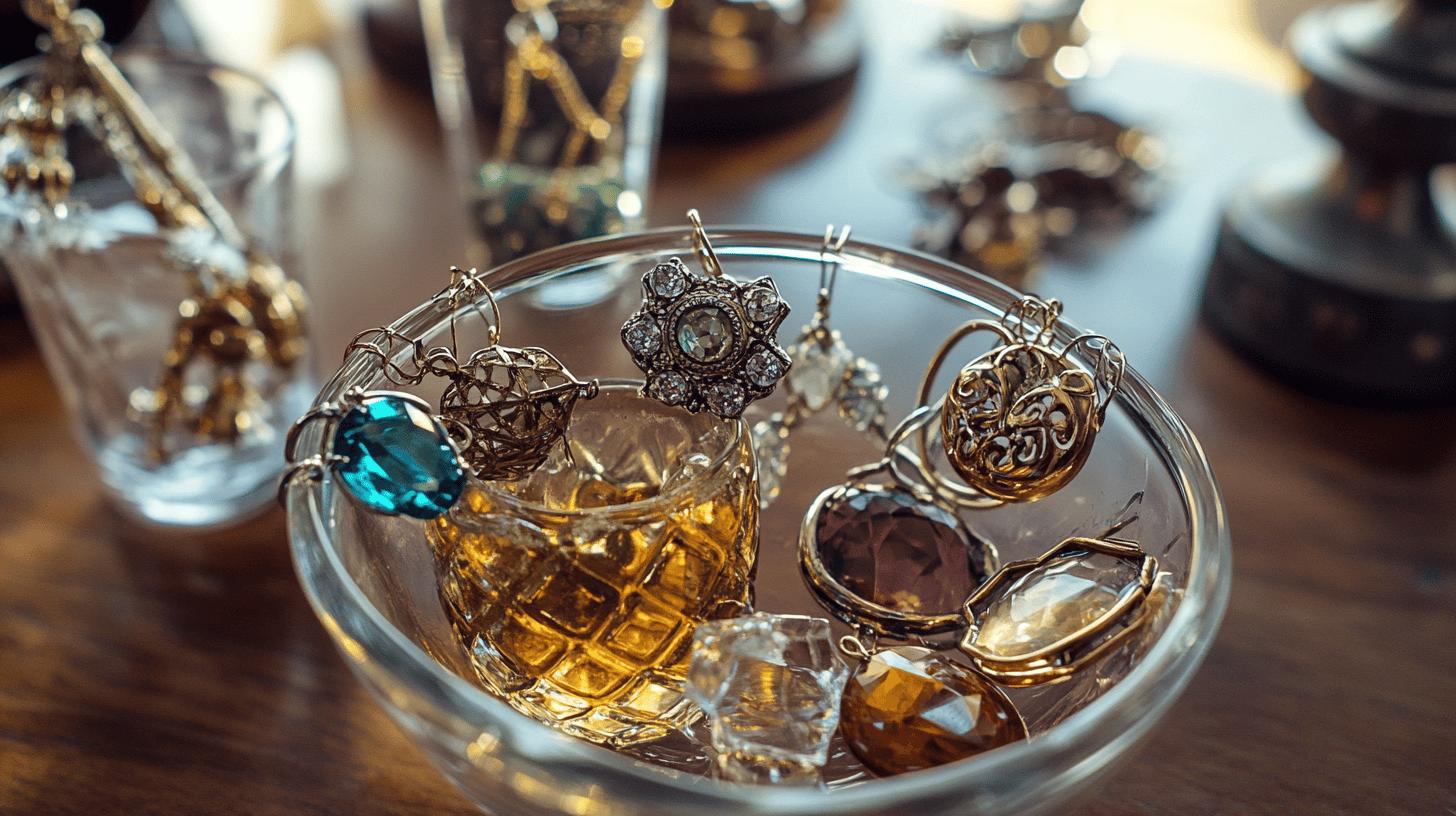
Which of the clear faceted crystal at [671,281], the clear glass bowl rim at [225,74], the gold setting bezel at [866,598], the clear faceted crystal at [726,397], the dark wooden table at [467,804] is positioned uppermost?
the clear glass bowl rim at [225,74]

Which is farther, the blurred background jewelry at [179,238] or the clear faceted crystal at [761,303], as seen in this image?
the blurred background jewelry at [179,238]

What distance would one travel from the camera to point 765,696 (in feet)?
1.07

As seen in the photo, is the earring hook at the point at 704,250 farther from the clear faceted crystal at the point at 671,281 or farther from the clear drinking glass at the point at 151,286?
the clear drinking glass at the point at 151,286

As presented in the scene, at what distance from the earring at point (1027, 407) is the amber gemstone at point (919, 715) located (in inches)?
2.4

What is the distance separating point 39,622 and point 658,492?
26cm

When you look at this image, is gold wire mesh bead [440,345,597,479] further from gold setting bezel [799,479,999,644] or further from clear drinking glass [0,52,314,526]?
clear drinking glass [0,52,314,526]

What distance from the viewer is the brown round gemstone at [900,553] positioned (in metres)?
0.37

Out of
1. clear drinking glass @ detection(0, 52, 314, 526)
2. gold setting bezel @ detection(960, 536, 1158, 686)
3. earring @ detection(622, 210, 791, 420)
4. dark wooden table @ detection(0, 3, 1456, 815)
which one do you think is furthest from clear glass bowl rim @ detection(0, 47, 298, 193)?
gold setting bezel @ detection(960, 536, 1158, 686)

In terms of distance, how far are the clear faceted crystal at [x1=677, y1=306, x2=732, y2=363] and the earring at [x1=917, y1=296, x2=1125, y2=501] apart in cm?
7

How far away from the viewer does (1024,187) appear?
702mm

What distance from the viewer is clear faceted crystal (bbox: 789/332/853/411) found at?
1.34 ft

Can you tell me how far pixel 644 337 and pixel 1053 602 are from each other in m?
0.13

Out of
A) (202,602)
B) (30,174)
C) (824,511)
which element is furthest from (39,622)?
(824,511)

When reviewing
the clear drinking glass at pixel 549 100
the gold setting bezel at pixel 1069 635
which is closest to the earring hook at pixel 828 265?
the gold setting bezel at pixel 1069 635
